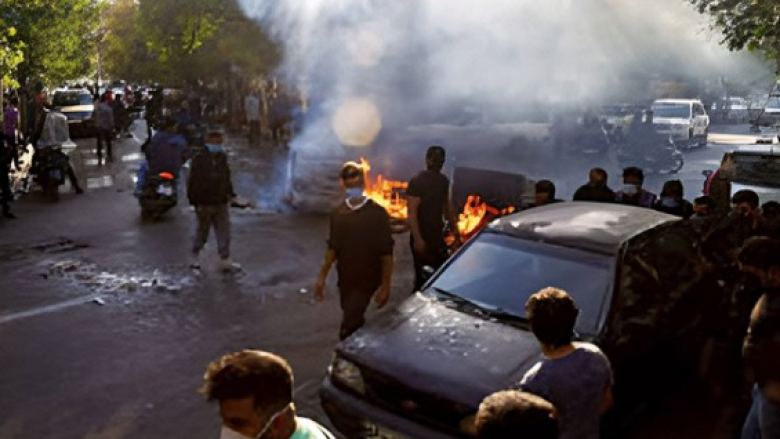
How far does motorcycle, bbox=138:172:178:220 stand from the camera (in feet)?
43.2

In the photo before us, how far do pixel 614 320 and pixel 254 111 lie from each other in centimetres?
2255

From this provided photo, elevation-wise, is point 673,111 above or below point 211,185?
above

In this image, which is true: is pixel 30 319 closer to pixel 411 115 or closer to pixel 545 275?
pixel 545 275

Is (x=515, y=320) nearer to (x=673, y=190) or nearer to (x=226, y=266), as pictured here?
(x=673, y=190)

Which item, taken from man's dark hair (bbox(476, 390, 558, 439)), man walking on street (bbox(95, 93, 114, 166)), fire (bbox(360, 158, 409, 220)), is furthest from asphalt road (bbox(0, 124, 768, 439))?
man walking on street (bbox(95, 93, 114, 166))

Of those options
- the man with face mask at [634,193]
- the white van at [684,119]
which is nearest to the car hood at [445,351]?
the man with face mask at [634,193]

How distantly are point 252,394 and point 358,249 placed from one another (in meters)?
3.43

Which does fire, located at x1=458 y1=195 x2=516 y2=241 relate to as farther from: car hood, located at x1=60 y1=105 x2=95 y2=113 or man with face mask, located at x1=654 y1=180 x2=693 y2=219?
car hood, located at x1=60 y1=105 x2=95 y2=113

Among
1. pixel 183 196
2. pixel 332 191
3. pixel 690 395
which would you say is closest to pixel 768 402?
pixel 690 395

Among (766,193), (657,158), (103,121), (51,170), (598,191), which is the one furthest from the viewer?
(657,158)

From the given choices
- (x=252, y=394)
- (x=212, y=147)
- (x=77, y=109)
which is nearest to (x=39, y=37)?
(x=77, y=109)

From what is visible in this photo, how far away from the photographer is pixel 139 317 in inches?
311

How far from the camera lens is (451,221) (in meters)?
7.59

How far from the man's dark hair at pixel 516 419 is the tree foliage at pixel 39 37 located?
1436cm
